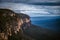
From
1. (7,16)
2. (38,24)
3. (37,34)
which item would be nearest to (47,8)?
(38,24)

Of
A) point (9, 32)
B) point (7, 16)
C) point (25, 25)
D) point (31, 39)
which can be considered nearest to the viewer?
point (9, 32)

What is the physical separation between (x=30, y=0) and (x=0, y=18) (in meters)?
0.68

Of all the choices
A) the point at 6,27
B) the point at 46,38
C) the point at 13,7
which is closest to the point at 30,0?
the point at 13,7

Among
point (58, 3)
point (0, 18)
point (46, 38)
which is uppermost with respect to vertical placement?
point (58, 3)

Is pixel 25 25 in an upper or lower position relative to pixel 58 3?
lower

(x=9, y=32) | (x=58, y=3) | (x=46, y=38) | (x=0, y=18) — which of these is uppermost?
(x=58, y=3)

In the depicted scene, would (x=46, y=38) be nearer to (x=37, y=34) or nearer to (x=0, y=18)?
(x=37, y=34)

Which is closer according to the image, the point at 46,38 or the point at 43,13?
the point at 46,38

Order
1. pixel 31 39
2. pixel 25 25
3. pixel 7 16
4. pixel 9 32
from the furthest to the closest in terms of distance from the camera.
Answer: pixel 25 25
pixel 31 39
pixel 7 16
pixel 9 32

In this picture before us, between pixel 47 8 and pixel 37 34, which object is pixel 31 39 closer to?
pixel 37 34

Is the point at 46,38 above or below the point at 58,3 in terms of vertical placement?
below

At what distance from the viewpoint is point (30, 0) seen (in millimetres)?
1988

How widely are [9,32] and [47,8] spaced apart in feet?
2.87

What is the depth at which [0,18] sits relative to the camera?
145cm
